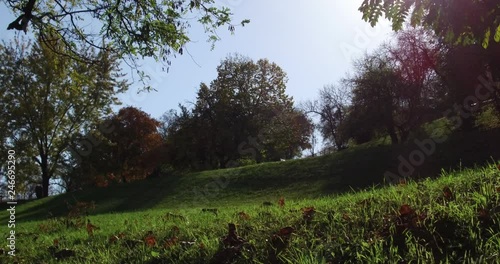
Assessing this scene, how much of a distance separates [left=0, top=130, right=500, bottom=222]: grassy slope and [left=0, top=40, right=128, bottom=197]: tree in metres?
6.40

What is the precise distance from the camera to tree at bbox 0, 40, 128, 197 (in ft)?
106

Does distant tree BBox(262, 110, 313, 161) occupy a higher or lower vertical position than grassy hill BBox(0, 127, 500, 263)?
higher

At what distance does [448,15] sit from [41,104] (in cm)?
3480

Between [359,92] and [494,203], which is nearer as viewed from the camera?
[494,203]

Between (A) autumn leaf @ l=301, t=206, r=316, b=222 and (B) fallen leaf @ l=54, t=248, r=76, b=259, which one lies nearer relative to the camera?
(A) autumn leaf @ l=301, t=206, r=316, b=222

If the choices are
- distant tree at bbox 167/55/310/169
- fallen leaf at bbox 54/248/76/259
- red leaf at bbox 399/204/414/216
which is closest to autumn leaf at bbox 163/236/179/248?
fallen leaf at bbox 54/248/76/259

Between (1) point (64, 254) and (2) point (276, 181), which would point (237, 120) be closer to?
(2) point (276, 181)

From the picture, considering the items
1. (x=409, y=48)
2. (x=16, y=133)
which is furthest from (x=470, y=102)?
(x=16, y=133)

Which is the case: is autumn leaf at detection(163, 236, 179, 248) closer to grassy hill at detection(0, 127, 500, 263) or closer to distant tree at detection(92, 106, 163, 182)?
grassy hill at detection(0, 127, 500, 263)

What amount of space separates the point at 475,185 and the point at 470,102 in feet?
78.1

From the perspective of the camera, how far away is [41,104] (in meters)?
33.3

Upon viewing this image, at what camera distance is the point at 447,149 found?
22281 mm

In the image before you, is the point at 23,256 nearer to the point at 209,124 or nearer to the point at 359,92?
the point at 359,92

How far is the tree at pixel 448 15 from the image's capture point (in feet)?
10.3
